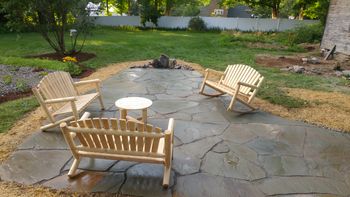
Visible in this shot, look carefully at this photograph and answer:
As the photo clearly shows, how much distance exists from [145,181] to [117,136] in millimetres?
629

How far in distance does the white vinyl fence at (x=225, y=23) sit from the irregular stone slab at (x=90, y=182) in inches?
831

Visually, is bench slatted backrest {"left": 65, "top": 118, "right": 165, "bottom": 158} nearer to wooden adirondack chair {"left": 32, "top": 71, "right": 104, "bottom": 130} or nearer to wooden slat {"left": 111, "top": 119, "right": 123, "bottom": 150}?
wooden slat {"left": 111, "top": 119, "right": 123, "bottom": 150}

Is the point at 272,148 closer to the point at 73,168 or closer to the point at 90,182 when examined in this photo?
the point at 90,182

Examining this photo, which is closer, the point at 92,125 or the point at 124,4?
the point at 92,125

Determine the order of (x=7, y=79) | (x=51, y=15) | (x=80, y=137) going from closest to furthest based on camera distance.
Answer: (x=80, y=137) → (x=7, y=79) → (x=51, y=15)

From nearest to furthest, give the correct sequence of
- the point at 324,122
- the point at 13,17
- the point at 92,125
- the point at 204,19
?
1. the point at 92,125
2. the point at 324,122
3. the point at 13,17
4. the point at 204,19

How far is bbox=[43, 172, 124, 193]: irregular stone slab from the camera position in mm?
2750

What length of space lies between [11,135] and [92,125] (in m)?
1.95

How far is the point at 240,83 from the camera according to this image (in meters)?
4.69

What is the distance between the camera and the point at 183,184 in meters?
2.86

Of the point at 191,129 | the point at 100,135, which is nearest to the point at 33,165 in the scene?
the point at 100,135

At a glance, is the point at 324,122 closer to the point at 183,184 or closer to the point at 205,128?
the point at 205,128

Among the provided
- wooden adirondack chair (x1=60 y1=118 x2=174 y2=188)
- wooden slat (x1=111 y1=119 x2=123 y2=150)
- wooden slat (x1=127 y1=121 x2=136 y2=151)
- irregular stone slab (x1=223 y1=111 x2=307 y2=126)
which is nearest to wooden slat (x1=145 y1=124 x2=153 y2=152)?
wooden adirondack chair (x1=60 y1=118 x2=174 y2=188)

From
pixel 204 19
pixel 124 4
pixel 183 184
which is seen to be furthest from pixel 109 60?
pixel 124 4
